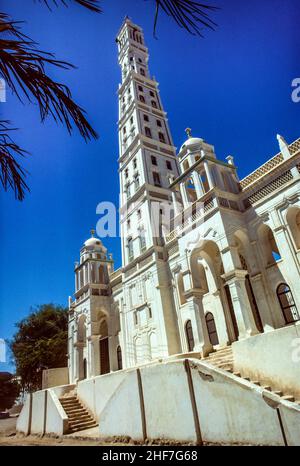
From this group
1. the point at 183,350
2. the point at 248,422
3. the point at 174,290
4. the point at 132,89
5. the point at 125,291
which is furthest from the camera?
the point at 132,89

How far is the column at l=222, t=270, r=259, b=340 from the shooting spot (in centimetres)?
1195

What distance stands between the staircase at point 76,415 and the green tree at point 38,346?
631 inches

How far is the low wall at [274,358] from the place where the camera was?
24.7 ft

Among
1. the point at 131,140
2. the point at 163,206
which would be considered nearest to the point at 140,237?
the point at 163,206

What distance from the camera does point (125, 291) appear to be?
2253cm

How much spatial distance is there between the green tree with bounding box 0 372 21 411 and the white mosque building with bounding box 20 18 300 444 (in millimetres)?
10326

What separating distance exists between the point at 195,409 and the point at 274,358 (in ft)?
8.32

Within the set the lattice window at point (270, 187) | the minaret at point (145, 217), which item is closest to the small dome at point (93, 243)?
the minaret at point (145, 217)

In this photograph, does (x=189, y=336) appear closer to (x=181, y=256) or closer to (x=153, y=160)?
(x=181, y=256)

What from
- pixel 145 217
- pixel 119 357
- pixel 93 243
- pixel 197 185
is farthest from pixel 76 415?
pixel 93 243

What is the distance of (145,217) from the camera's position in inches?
874

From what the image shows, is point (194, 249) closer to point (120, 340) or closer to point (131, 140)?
point (120, 340)

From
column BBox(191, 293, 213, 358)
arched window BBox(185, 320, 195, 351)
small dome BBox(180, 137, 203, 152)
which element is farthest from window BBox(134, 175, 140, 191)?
column BBox(191, 293, 213, 358)

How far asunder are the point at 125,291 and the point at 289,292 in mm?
12450
